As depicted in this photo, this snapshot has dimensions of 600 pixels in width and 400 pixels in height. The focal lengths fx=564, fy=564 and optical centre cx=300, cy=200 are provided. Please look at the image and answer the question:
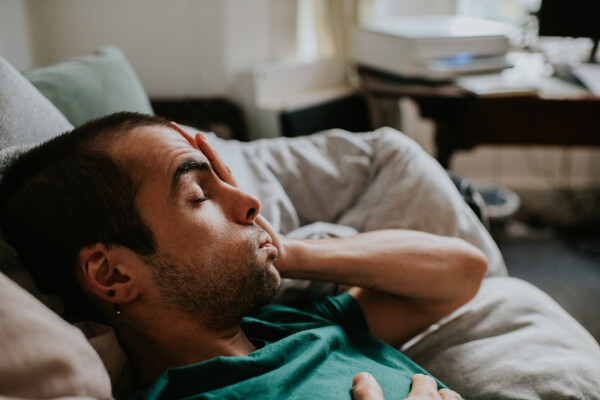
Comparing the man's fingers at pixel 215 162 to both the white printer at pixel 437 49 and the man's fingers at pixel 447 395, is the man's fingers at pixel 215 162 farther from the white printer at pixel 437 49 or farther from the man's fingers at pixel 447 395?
the white printer at pixel 437 49

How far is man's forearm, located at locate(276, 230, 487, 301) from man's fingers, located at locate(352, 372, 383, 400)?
0.84 feet

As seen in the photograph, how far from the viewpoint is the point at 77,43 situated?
234cm

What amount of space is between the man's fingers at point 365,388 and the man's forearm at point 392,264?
0.84 ft

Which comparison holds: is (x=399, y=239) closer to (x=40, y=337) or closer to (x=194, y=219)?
(x=194, y=219)

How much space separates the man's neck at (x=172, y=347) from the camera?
2.89ft

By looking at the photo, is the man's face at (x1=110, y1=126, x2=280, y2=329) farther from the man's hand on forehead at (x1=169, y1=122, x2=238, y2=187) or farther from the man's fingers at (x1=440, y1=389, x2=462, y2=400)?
the man's fingers at (x1=440, y1=389, x2=462, y2=400)

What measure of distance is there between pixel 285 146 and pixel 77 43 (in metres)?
1.38

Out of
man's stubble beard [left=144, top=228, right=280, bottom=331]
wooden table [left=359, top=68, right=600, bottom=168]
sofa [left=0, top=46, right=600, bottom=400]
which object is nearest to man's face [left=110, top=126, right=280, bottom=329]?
man's stubble beard [left=144, top=228, right=280, bottom=331]

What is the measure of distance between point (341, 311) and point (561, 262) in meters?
1.86

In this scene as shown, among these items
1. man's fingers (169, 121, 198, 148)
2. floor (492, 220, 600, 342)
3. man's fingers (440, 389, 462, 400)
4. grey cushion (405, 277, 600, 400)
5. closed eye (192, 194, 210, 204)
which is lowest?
floor (492, 220, 600, 342)

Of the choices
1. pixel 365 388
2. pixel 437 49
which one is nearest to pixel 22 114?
pixel 365 388

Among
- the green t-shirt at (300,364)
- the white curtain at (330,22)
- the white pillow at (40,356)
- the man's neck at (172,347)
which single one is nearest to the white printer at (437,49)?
the white curtain at (330,22)

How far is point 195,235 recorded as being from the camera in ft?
2.78

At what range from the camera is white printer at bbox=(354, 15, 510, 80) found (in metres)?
2.16
